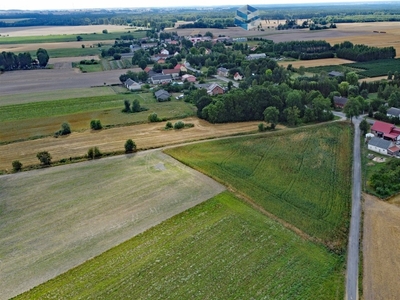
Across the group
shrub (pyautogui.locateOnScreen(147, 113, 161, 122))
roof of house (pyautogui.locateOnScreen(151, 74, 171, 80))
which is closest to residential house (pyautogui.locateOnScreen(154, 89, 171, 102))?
shrub (pyautogui.locateOnScreen(147, 113, 161, 122))

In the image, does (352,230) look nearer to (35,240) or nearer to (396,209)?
(396,209)

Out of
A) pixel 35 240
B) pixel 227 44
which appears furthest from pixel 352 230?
pixel 227 44

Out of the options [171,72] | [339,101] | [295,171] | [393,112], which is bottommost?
[295,171]

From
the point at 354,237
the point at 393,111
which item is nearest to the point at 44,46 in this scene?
the point at 393,111

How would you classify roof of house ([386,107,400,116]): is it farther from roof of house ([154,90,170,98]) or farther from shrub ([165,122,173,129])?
roof of house ([154,90,170,98])

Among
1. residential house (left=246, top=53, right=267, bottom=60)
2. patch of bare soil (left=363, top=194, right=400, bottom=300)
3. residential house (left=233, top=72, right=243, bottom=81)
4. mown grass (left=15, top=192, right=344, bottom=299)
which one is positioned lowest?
patch of bare soil (left=363, top=194, right=400, bottom=300)

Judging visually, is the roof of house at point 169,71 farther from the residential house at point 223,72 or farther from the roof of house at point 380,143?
the roof of house at point 380,143

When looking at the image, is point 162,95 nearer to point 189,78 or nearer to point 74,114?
point 189,78
